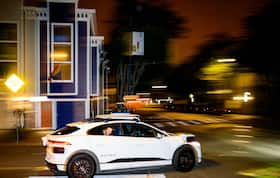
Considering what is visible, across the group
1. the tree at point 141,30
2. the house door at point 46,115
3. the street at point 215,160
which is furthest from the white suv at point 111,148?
the tree at point 141,30

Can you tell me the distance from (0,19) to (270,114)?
72.0 feet

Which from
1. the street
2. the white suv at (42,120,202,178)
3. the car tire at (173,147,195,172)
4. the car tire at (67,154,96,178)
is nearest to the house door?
the street

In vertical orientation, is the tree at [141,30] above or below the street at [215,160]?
above

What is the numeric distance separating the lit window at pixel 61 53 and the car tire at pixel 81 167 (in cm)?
1811

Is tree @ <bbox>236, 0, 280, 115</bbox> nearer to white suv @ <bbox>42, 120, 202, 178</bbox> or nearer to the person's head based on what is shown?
white suv @ <bbox>42, 120, 202, 178</bbox>

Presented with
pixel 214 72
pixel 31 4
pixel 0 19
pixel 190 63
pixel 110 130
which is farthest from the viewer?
pixel 190 63

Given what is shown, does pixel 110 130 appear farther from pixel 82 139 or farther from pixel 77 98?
→ pixel 77 98

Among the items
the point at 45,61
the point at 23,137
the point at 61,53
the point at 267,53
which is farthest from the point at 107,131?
the point at 61,53

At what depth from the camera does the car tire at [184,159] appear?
12938mm

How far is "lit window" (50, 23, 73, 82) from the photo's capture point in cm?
2936

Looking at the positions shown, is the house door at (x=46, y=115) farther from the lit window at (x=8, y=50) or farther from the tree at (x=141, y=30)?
the tree at (x=141, y=30)

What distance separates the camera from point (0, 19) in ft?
93.0

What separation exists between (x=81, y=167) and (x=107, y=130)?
116 centimetres

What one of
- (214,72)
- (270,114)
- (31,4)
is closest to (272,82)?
(214,72)
